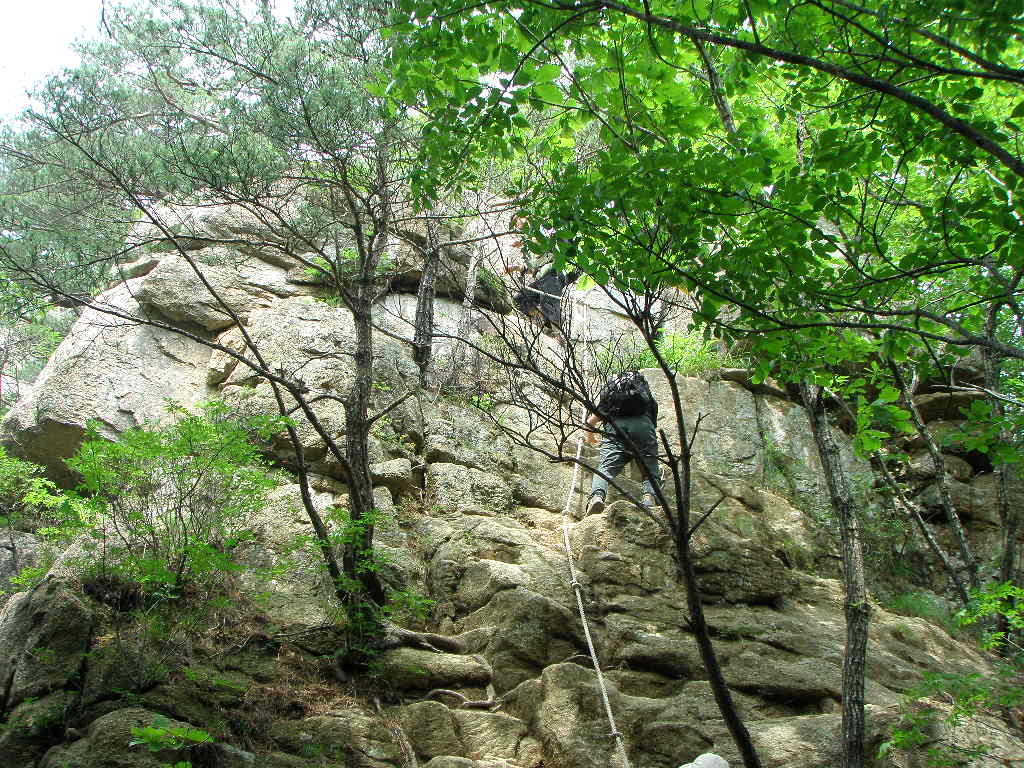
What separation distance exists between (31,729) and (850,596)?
16.0ft

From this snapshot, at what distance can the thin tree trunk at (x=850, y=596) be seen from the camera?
3830mm

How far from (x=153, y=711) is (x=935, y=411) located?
410 inches

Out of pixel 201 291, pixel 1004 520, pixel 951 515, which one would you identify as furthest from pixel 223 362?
pixel 1004 520

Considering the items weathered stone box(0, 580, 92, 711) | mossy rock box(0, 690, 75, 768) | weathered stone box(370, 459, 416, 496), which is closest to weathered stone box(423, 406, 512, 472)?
weathered stone box(370, 459, 416, 496)

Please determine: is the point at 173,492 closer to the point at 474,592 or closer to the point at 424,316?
the point at 474,592

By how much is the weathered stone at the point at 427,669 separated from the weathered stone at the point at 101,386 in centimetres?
410

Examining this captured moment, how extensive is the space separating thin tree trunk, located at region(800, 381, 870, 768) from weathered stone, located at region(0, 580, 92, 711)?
15.3ft

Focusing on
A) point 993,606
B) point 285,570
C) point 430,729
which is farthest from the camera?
point 285,570

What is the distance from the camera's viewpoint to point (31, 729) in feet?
13.0

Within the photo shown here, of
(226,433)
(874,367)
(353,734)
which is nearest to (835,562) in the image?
(874,367)

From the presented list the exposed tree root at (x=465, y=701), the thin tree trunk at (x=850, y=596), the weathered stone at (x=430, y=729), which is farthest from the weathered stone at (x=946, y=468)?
the weathered stone at (x=430, y=729)

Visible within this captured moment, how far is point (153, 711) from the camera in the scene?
4117 mm

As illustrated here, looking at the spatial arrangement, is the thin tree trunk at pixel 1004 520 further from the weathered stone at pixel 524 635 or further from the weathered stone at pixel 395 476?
the weathered stone at pixel 395 476

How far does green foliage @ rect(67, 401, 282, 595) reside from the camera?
4.88 meters
